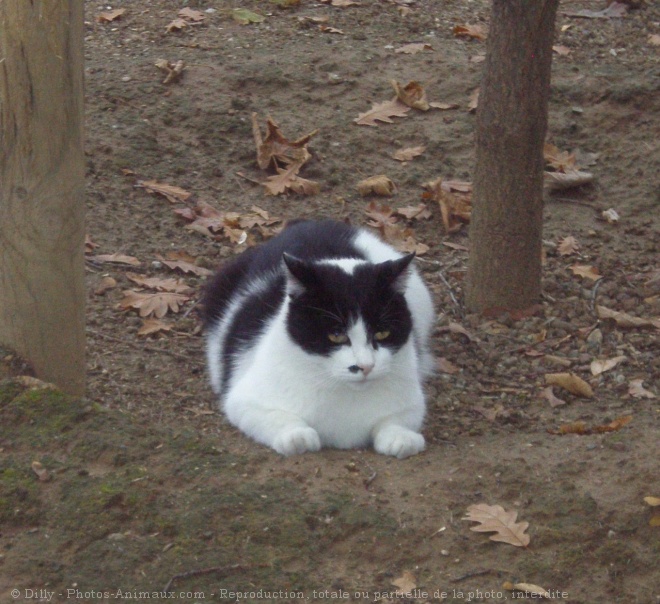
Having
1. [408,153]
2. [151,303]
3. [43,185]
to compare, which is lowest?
[151,303]

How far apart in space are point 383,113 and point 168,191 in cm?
175

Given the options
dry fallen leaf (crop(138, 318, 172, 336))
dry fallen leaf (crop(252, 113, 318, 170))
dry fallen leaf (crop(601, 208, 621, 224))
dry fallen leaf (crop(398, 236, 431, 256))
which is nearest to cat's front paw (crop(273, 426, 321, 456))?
dry fallen leaf (crop(138, 318, 172, 336))

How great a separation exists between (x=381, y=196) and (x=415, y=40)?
2.04 meters

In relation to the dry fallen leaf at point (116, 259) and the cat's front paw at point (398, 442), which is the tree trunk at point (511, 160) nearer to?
the cat's front paw at point (398, 442)

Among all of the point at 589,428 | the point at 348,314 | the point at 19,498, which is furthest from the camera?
the point at 589,428

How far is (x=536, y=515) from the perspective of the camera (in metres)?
3.51

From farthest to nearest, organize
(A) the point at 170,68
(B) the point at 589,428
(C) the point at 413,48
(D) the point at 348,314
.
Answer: (C) the point at 413,48 → (A) the point at 170,68 → (B) the point at 589,428 → (D) the point at 348,314

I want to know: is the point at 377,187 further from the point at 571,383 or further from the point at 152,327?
the point at 571,383

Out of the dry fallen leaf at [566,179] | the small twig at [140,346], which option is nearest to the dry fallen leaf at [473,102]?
the dry fallen leaf at [566,179]

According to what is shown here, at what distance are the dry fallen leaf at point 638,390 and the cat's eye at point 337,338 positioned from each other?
1.54 m

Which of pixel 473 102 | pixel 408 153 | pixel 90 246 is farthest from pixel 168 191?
pixel 473 102

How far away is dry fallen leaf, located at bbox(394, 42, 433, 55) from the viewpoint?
7742mm

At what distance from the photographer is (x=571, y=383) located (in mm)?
4711

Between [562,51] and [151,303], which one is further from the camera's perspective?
[562,51]
